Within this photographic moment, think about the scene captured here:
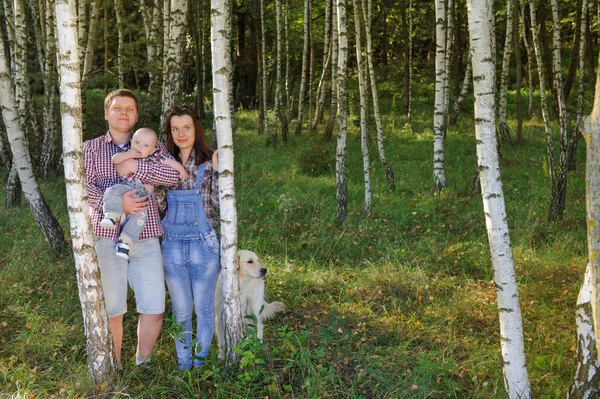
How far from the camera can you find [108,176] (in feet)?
13.5

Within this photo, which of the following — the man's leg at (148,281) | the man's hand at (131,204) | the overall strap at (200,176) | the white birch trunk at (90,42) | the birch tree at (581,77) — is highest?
the white birch trunk at (90,42)

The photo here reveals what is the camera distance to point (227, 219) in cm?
404

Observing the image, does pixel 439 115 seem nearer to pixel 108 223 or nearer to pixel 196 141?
pixel 196 141

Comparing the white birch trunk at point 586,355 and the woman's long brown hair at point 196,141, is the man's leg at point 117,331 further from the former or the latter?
the white birch trunk at point 586,355

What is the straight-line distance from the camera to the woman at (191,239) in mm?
4184

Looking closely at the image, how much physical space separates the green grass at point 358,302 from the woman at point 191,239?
12.4 inches

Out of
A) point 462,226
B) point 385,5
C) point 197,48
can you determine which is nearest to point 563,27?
point 385,5

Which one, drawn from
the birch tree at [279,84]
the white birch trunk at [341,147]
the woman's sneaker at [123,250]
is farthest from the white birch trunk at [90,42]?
the woman's sneaker at [123,250]

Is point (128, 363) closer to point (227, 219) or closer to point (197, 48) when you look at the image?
point (227, 219)

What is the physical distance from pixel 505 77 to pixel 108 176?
9913mm

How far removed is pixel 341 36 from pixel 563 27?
17640mm

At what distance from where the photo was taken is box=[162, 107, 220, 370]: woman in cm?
418

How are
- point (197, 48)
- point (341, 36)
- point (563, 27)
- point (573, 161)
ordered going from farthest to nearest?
point (563, 27) < point (197, 48) < point (573, 161) < point (341, 36)

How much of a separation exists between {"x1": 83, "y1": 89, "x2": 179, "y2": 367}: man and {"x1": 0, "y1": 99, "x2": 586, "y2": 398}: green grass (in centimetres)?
54
